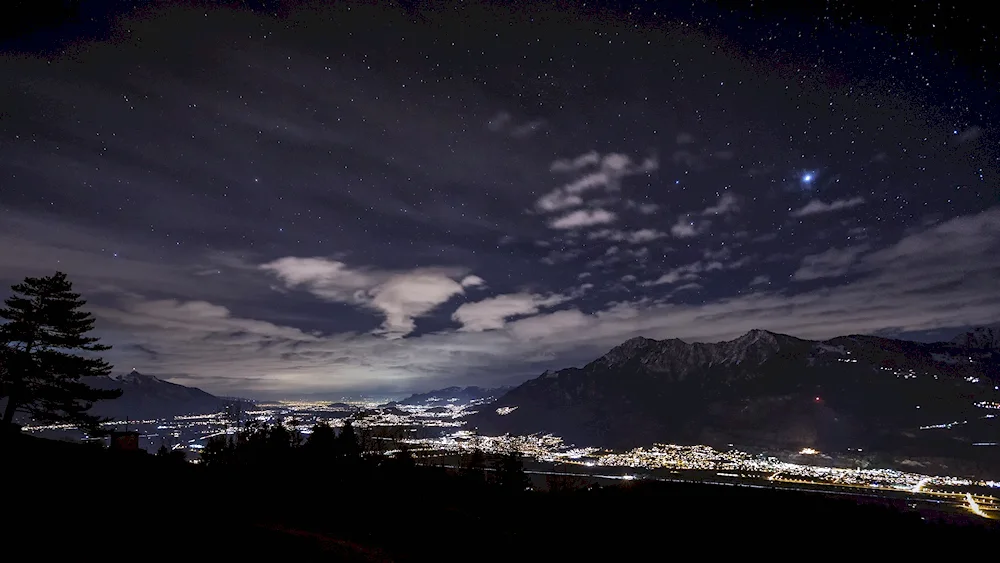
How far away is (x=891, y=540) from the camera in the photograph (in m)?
25.5

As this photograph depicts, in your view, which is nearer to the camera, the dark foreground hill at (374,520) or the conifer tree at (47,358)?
the dark foreground hill at (374,520)

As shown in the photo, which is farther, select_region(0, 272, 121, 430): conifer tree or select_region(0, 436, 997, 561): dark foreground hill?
select_region(0, 272, 121, 430): conifer tree

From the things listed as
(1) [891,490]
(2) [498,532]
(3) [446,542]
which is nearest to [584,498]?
(2) [498,532]

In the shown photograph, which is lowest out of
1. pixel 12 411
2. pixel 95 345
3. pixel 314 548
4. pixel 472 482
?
pixel 472 482

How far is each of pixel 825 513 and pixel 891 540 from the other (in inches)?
158

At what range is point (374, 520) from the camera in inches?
924

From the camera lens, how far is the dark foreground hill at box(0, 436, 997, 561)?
42.7 feet

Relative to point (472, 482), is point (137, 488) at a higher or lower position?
higher

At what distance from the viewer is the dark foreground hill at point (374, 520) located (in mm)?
13023

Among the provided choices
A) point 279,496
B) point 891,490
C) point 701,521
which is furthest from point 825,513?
point 891,490

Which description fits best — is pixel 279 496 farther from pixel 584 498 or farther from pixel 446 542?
pixel 584 498

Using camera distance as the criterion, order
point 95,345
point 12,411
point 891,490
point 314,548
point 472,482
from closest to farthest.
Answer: point 314,548, point 12,411, point 95,345, point 472,482, point 891,490

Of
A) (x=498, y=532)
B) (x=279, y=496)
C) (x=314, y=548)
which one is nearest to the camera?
(x=314, y=548)

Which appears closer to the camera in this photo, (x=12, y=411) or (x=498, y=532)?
(x=498, y=532)
